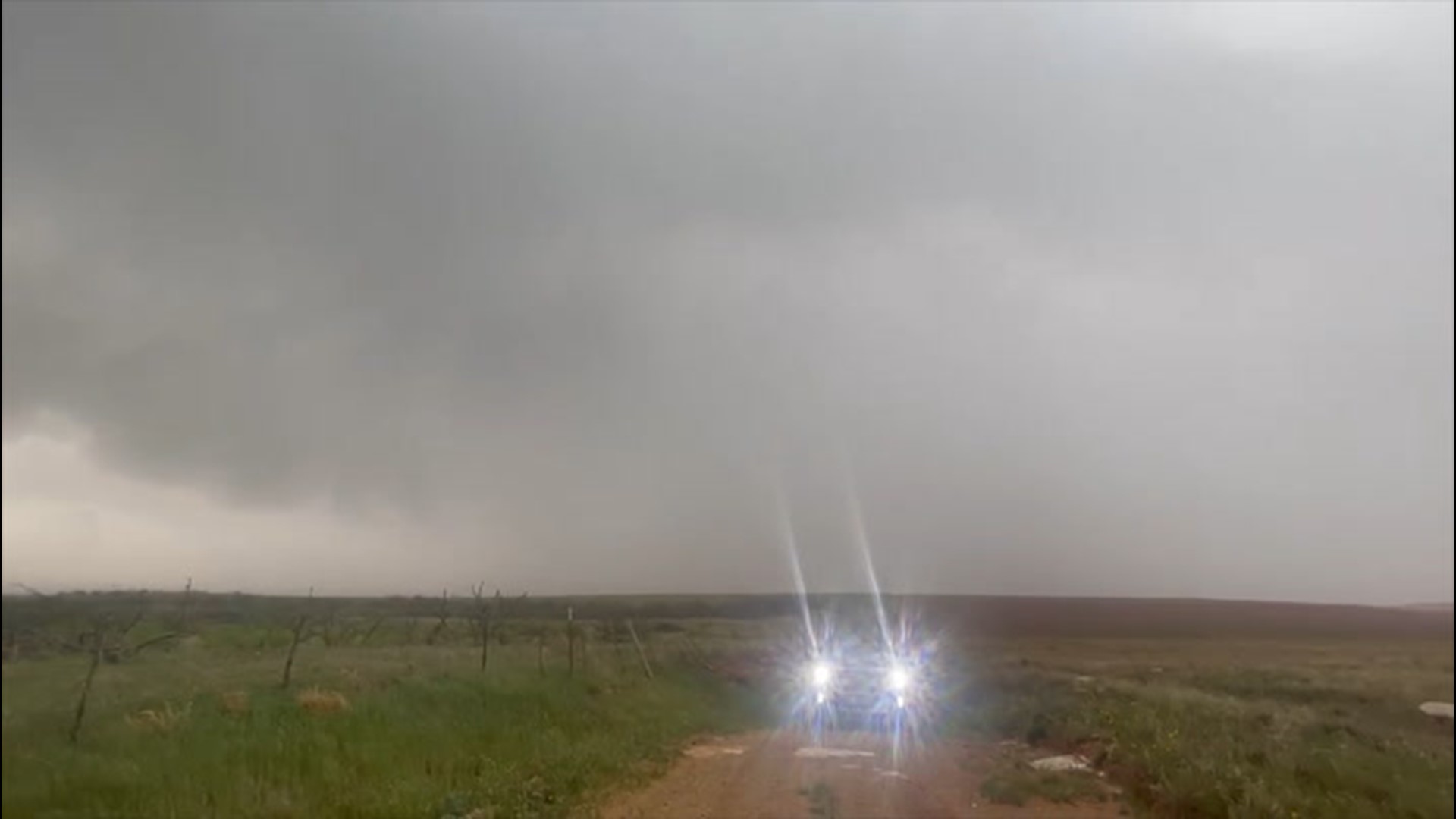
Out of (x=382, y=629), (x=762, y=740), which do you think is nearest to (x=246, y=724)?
(x=762, y=740)

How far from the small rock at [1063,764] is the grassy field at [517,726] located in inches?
12.0

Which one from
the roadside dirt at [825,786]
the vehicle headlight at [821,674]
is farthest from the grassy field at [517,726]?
the vehicle headlight at [821,674]

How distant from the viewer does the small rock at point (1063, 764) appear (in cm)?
1380

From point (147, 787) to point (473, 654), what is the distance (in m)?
15.1

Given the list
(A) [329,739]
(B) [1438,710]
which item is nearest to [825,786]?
(A) [329,739]

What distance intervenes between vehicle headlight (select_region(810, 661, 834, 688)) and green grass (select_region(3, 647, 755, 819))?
3.84 m

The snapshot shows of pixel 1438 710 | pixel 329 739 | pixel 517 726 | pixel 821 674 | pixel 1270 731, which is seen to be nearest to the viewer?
pixel 1438 710

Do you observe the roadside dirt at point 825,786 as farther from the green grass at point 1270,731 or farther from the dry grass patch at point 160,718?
the dry grass patch at point 160,718

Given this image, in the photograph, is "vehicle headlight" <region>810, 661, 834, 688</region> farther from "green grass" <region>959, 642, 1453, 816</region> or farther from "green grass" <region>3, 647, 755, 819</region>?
"green grass" <region>3, 647, 755, 819</region>

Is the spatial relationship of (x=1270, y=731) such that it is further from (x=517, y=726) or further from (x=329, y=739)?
(x=329, y=739)

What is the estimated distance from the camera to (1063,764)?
47.1ft

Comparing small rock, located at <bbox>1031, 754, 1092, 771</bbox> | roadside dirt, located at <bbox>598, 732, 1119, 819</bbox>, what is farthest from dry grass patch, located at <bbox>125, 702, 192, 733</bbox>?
small rock, located at <bbox>1031, 754, 1092, 771</bbox>

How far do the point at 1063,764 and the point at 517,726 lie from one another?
8709 mm

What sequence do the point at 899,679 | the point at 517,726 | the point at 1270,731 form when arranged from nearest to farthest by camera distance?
the point at 1270,731
the point at 517,726
the point at 899,679
